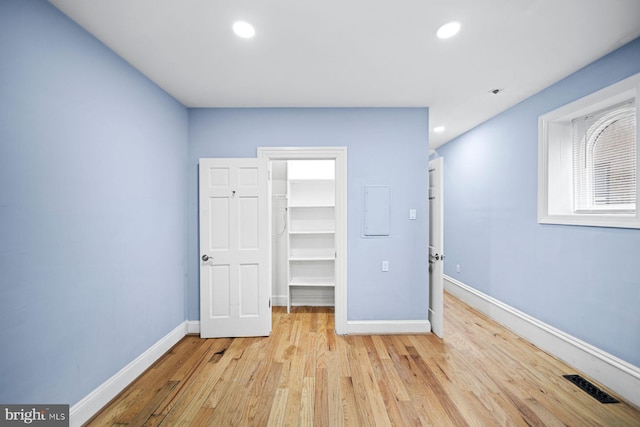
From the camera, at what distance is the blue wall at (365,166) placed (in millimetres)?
2975

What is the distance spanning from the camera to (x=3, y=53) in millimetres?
1280

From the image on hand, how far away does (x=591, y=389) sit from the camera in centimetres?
197

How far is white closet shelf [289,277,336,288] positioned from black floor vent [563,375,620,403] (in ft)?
8.40

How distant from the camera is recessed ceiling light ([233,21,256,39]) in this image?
5.43 feet

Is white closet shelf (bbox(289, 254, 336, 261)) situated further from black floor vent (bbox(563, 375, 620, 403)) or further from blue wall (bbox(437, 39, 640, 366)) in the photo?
black floor vent (bbox(563, 375, 620, 403))

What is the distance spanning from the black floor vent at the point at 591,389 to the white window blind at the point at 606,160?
4.66 feet

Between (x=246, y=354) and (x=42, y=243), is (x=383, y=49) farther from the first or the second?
(x=246, y=354)

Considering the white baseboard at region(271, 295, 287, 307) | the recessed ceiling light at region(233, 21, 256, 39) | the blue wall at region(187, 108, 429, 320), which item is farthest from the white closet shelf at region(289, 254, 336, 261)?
the recessed ceiling light at region(233, 21, 256, 39)

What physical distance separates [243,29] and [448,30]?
1.38 m

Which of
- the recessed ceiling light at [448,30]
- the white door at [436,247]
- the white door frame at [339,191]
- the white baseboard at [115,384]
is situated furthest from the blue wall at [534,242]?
the white baseboard at [115,384]

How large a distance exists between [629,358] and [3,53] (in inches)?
171

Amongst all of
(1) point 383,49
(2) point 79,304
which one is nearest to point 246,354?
(2) point 79,304

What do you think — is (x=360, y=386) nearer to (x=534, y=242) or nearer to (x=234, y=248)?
(x=234, y=248)

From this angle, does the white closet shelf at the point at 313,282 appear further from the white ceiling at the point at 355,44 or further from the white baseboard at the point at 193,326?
the white ceiling at the point at 355,44
